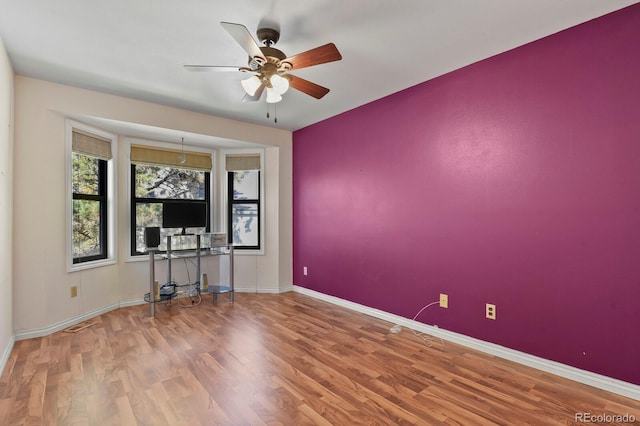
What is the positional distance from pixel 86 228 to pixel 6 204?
1.05 m

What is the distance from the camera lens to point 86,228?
12.0 ft

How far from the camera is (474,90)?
2.76 meters

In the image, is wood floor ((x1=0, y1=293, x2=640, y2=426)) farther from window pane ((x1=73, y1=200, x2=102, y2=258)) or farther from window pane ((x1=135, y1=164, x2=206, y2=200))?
window pane ((x1=135, y1=164, x2=206, y2=200))

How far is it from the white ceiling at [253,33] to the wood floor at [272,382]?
2529 millimetres

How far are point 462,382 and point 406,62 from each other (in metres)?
2.62

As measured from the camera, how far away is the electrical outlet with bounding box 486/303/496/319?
2649mm

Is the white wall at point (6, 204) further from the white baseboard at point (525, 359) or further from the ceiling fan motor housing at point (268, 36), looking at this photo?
the white baseboard at point (525, 359)

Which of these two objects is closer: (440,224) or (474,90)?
(474,90)

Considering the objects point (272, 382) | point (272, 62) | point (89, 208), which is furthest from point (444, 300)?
point (89, 208)

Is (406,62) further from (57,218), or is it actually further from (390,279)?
(57,218)

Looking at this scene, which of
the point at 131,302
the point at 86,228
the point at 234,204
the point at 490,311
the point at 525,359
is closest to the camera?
the point at 525,359

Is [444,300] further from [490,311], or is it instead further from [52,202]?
[52,202]

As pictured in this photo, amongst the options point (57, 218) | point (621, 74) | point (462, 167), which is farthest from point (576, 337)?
point (57, 218)

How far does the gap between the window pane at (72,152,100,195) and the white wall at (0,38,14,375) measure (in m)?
0.68
